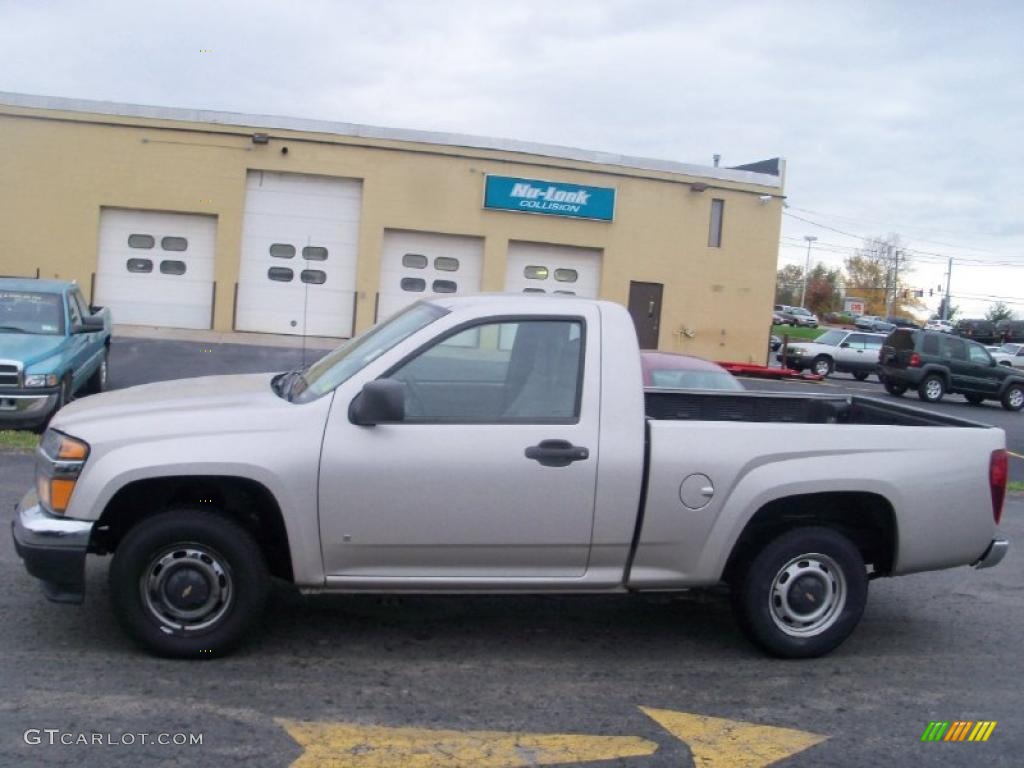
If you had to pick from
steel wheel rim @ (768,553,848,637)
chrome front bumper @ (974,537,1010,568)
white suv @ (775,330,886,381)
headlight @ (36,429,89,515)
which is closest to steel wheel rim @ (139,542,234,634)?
headlight @ (36,429,89,515)

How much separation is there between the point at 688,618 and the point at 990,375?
83.4 feet

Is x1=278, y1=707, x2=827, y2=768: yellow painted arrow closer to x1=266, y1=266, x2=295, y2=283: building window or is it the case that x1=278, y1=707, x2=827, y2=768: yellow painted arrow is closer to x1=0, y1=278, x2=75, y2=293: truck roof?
x1=0, y1=278, x2=75, y2=293: truck roof

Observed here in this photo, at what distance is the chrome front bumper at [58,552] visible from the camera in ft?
16.3

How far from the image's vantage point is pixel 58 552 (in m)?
4.96

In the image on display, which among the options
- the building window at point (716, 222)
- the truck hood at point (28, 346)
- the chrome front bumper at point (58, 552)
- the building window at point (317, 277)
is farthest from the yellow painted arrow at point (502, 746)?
the building window at point (716, 222)

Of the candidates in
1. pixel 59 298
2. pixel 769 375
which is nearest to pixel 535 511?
pixel 59 298

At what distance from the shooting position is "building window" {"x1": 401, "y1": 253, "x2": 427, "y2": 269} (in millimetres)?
28594

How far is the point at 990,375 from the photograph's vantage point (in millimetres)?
29156

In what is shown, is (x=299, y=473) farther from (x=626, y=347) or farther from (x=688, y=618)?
(x=688, y=618)

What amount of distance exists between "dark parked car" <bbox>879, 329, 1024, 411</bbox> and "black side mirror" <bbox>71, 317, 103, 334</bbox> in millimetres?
21114

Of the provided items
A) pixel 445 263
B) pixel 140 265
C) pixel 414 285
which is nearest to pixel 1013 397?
pixel 445 263

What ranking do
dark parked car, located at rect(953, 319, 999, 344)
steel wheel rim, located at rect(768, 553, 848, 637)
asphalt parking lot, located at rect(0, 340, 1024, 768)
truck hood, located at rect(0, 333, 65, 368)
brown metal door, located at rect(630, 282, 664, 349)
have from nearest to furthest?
asphalt parking lot, located at rect(0, 340, 1024, 768)
steel wheel rim, located at rect(768, 553, 848, 637)
truck hood, located at rect(0, 333, 65, 368)
brown metal door, located at rect(630, 282, 664, 349)
dark parked car, located at rect(953, 319, 999, 344)

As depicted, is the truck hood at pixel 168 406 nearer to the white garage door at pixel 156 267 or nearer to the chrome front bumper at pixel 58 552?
the chrome front bumper at pixel 58 552

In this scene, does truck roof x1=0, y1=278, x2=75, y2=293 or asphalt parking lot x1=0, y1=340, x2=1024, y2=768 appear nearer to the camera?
asphalt parking lot x1=0, y1=340, x2=1024, y2=768
